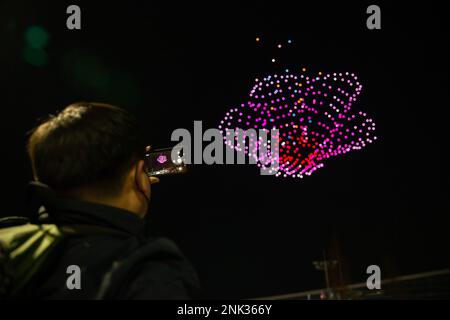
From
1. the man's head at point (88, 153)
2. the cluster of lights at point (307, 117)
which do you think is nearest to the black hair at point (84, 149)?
the man's head at point (88, 153)

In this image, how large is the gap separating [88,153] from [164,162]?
1.94 ft

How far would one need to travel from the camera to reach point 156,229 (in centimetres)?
480

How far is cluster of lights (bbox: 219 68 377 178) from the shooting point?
421cm

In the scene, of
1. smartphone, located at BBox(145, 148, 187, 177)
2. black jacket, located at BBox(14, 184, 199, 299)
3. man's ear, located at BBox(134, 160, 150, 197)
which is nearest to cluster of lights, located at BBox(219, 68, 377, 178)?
smartphone, located at BBox(145, 148, 187, 177)

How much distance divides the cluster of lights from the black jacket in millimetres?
3459

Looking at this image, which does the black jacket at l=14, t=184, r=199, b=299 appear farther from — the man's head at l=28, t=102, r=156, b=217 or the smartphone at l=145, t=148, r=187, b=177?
the smartphone at l=145, t=148, r=187, b=177

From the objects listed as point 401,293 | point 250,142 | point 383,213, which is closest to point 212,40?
point 250,142

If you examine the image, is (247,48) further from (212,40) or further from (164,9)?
(164,9)

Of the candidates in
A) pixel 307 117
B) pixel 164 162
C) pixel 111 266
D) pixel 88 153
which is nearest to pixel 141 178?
pixel 88 153

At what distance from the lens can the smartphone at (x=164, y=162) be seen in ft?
4.58

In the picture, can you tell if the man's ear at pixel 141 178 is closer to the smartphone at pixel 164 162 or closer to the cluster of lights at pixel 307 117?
the smartphone at pixel 164 162

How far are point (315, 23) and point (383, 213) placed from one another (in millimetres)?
1975

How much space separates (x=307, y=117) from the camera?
4.23 metres

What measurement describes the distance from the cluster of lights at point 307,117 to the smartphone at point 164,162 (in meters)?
2.81
